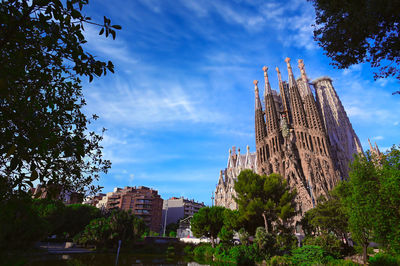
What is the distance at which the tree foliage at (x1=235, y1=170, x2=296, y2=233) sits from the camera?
23703 millimetres

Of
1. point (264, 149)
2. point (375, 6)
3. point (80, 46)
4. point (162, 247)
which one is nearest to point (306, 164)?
point (264, 149)

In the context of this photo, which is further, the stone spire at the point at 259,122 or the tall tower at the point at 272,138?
the stone spire at the point at 259,122

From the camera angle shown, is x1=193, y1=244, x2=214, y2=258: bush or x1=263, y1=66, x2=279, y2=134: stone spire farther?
x1=263, y1=66, x2=279, y2=134: stone spire

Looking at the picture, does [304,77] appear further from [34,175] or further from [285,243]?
[34,175]

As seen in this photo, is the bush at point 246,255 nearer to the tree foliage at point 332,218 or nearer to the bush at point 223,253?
the bush at point 223,253

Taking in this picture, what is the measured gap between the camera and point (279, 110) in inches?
2368

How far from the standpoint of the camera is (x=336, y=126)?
53594 mm

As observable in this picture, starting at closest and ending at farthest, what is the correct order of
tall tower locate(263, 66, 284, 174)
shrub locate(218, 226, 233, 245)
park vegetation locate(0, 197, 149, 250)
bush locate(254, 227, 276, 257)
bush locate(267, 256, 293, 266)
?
bush locate(267, 256, 293, 266), park vegetation locate(0, 197, 149, 250), bush locate(254, 227, 276, 257), shrub locate(218, 226, 233, 245), tall tower locate(263, 66, 284, 174)

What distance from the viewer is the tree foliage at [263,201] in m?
23.7

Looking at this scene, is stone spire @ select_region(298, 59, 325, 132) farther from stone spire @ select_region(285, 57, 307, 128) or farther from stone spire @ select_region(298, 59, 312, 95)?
stone spire @ select_region(285, 57, 307, 128)

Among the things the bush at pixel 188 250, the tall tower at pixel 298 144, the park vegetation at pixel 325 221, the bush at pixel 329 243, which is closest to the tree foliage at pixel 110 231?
the bush at pixel 188 250

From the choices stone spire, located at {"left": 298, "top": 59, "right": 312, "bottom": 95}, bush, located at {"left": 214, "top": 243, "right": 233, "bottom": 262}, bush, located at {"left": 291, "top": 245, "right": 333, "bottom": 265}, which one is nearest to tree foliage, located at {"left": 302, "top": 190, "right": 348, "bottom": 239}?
bush, located at {"left": 291, "top": 245, "right": 333, "bottom": 265}

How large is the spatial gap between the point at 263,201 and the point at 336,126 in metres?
39.7

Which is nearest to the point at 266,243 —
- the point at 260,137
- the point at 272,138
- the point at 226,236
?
the point at 226,236
